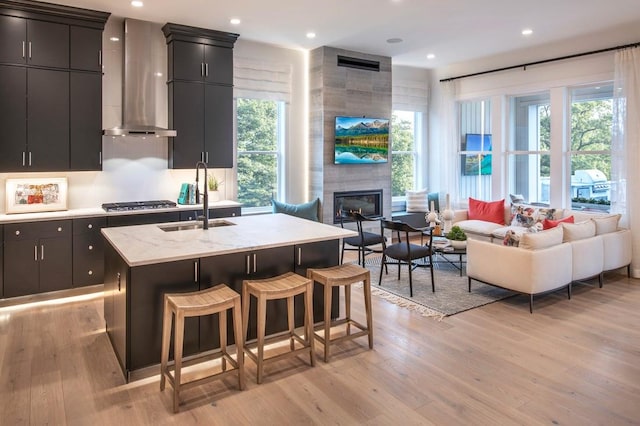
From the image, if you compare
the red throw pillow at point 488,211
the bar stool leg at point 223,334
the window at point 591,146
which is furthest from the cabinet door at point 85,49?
the window at point 591,146

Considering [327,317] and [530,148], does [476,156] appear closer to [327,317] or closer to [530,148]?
[530,148]

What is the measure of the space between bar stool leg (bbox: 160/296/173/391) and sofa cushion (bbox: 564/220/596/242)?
3958 millimetres

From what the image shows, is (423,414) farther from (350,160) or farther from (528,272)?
(350,160)

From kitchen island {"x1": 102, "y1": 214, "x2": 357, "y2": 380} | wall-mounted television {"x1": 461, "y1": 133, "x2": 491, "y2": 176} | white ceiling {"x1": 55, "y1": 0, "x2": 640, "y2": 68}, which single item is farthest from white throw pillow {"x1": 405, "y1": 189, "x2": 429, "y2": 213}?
kitchen island {"x1": 102, "y1": 214, "x2": 357, "y2": 380}

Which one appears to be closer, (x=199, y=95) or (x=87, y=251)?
(x=87, y=251)

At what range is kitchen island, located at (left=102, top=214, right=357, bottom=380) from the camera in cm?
291

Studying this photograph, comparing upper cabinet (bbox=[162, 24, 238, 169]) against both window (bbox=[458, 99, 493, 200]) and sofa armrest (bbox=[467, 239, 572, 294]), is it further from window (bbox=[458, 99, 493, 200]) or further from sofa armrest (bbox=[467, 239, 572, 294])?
window (bbox=[458, 99, 493, 200])

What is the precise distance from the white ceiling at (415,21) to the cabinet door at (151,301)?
3117 mm

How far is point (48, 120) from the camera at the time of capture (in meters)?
4.80

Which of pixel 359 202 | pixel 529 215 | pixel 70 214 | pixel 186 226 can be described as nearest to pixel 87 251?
pixel 70 214

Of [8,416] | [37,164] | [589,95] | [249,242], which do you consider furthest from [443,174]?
[8,416]

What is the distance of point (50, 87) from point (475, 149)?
20.9 feet

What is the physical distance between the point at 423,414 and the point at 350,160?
4.88 metres

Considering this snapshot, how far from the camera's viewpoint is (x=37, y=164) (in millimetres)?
4777
